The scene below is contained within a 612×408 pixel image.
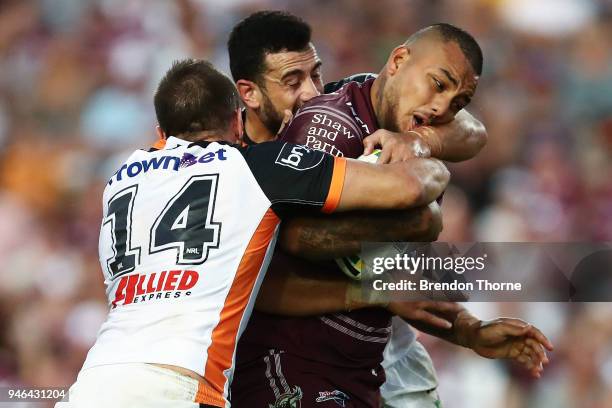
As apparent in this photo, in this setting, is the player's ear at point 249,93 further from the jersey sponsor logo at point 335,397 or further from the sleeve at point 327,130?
the jersey sponsor logo at point 335,397

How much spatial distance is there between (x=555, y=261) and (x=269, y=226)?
2.63 metres

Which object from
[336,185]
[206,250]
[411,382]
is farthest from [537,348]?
[206,250]

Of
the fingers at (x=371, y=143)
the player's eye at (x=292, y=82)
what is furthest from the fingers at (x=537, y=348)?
the player's eye at (x=292, y=82)

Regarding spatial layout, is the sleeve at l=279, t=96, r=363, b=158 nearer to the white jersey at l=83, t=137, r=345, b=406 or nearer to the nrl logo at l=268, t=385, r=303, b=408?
the white jersey at l=83, t=137, r=345, b=406

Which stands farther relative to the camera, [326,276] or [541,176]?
[541,176]

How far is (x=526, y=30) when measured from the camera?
28.4ft

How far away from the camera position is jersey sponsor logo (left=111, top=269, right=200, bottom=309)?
3098mm

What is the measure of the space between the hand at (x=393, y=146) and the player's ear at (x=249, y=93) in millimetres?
1054

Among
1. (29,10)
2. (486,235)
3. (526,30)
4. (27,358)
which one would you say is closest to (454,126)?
(486,235)

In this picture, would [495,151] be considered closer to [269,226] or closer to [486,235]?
[486,235]

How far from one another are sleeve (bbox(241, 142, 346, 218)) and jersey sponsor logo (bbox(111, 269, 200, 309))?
1.22 feet

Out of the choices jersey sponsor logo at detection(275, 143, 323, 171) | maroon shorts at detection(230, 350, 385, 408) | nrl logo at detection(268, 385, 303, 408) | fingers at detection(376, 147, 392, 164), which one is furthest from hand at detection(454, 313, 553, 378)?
jersey sponsor logo at detection(275, 143, 323, 171)

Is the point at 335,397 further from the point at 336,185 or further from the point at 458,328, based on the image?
the point at 336,185

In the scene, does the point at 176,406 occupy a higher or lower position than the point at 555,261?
lower
